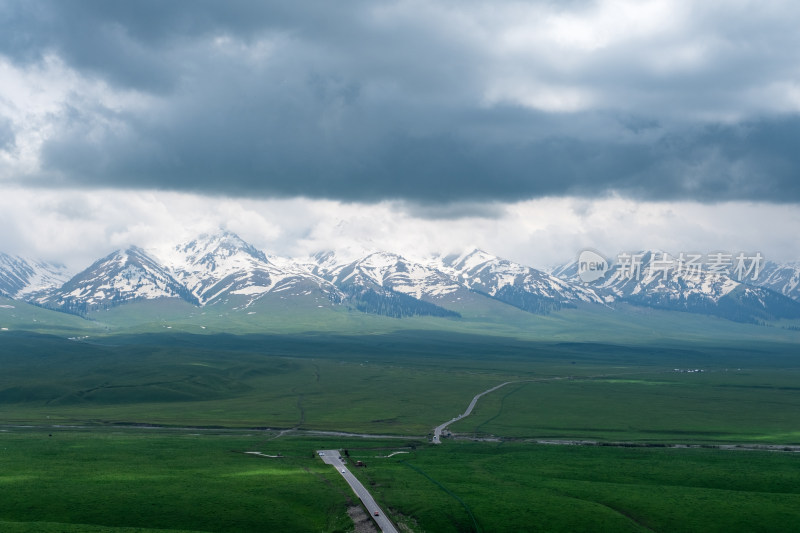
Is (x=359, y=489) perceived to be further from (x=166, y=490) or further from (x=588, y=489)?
(x=588, y=489)

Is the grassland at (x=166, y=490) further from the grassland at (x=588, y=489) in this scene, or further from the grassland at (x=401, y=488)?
the grassland at (x=588, y=489)

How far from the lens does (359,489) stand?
111375mm

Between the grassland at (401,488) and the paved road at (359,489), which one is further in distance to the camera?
the grassland at (401,488)

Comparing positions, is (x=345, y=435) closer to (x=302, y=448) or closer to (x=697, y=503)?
(x=302, y=448)

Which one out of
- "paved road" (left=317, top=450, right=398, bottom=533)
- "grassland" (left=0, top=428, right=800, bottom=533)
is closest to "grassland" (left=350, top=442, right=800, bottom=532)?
"grassland" (left=0, top=428, right=800, bottom=533)

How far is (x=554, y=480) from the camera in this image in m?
125

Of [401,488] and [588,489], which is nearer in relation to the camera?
[401,488]

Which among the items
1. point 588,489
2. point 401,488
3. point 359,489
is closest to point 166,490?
point 359,489

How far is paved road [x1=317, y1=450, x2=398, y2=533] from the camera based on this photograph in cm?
9494

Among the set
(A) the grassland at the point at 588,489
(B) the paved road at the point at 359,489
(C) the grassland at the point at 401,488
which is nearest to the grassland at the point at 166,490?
(C) the grassland at the point at 401,488

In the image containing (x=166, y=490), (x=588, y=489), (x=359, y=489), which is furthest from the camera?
(x=588, y=489)

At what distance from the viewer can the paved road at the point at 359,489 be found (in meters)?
94.9

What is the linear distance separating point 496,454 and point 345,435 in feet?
149

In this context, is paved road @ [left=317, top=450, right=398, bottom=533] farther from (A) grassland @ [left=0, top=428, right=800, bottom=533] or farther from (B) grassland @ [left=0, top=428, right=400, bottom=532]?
(B) grassland @ [left=0, top=428, right=400, bottom=532]
